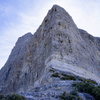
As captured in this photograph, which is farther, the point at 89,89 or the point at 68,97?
the point at 89,89

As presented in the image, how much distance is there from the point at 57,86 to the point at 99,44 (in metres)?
43.5

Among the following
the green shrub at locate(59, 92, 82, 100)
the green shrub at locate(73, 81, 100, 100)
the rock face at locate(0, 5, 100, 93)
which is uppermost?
the rock face at locate(0, 5, 100, 93)

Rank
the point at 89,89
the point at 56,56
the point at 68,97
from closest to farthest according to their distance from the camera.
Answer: the point at 68,97, the point at 89,89, the point at 56,56

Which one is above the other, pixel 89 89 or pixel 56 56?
pixel 56 56

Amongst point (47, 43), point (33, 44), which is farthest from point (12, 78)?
point (47, 43)

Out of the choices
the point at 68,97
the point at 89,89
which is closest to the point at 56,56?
the point at 89,89

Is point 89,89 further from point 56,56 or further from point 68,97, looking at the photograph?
point 56,56

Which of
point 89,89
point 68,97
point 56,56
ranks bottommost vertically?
point 68,97

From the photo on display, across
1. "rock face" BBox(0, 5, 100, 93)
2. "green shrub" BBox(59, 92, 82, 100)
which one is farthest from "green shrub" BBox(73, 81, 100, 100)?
"rock face" BBox(0, 5, 100, 93)

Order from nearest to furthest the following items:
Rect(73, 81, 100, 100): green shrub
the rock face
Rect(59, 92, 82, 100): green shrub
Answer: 1. Rect(59, 92, 82, 100): green shrub
2. Rect(73, 81, 100, 100): green shrub
3. the rock face

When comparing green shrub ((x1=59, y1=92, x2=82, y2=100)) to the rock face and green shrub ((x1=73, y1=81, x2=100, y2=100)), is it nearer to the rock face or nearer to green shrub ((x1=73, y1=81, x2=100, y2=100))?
green shrub ((x1=73, y1=81, x2=100, y2=100))

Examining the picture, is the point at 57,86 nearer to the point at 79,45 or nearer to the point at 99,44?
the point at 79,45

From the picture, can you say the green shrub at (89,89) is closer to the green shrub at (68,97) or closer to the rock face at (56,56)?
the green shrub at (68,97)

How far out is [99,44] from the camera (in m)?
61.6
